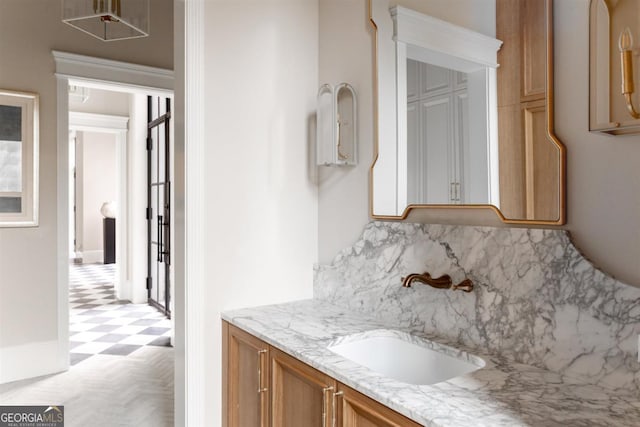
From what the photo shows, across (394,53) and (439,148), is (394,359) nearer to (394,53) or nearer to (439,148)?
(439,148)

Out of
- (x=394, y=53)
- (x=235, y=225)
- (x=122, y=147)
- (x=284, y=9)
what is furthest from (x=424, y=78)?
(x=122, y=147)

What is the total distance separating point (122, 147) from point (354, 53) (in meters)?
4.27

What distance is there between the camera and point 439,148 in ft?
5.35

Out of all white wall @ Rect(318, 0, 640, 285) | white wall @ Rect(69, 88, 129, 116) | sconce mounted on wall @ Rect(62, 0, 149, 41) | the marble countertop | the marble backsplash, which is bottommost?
the marble countertop

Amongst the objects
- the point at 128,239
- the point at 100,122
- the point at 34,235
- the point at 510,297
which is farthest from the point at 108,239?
the point at 510,297

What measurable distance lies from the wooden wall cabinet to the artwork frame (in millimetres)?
2159

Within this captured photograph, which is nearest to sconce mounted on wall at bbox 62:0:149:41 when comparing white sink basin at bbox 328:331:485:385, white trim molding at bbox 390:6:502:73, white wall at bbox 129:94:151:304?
white trim molding at bbox 390:6:502:73

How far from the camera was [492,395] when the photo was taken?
1091mm

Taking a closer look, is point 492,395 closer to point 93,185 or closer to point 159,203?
point 159,203

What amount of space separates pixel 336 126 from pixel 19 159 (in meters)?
2.53

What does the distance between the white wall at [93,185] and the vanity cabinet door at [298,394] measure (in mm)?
8223

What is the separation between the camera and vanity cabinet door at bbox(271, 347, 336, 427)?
132cm

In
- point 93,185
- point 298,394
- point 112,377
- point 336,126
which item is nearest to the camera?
point 298,394

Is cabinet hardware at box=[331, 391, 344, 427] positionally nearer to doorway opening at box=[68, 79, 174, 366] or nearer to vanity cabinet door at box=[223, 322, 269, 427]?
vanity cabinet door at box=[223, 322, 269, 427]
